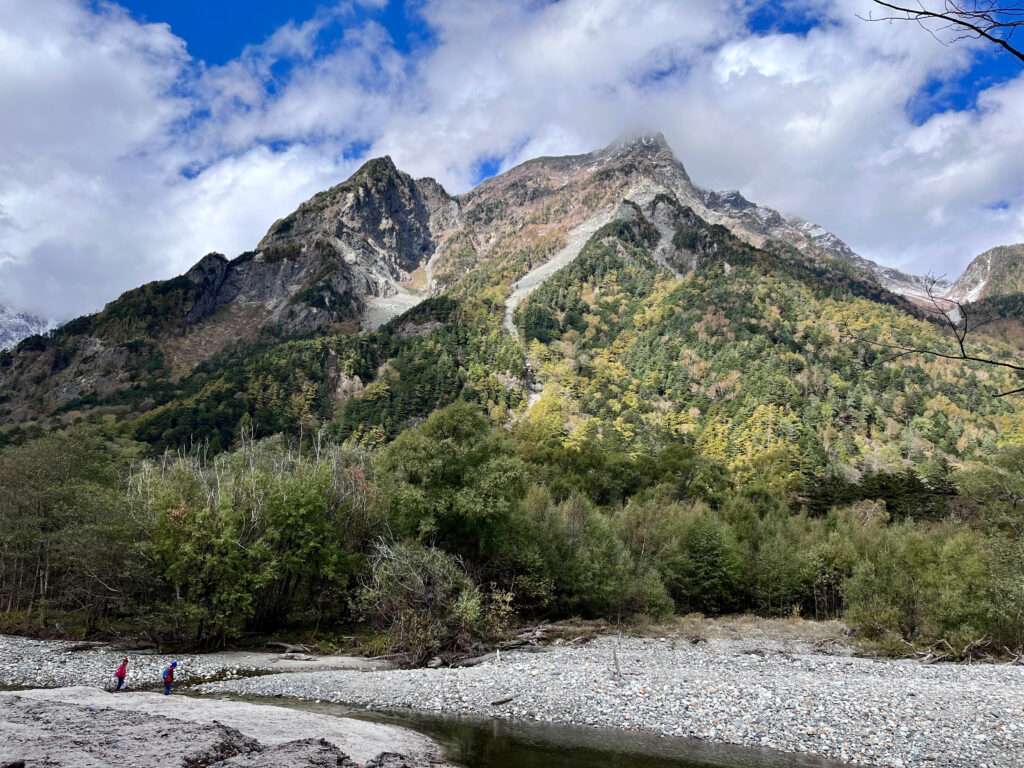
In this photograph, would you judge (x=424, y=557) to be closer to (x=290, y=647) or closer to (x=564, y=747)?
(x=290, y=647)

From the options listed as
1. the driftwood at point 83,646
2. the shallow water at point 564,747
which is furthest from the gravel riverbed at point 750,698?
the driftwood at point 83,646

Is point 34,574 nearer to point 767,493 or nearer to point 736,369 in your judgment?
point 767,493

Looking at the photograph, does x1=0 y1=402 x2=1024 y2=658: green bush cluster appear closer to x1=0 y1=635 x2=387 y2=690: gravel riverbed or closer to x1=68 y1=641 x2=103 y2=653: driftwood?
x1=0 y1=635 x2=387 y2=690: gravel riverbed

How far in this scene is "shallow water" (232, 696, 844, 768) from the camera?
1728 cm

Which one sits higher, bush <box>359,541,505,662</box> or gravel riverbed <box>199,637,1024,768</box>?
bush <box>359,541,505,662</box>

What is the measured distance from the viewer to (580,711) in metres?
21.8

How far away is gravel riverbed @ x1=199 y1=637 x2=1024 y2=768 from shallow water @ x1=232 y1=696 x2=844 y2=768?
796mm

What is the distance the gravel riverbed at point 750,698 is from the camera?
1861 cm

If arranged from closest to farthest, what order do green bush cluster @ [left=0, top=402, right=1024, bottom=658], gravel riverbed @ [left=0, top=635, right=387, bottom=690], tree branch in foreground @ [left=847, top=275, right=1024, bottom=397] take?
tree branch in foreground @ [left=847, top=275, right=1024, bottom=397]
gravel riverbed @ [left=0, top=635, right=387, bottom=690]
green bush cluster @ [left=0, top=402, right=1024, bottom=658]

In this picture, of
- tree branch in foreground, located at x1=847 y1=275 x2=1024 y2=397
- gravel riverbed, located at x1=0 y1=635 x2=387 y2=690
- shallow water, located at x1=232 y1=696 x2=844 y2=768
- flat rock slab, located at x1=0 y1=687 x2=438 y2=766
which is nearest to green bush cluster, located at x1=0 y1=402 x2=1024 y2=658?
gravel riverbed, located at x1=0 y1=635 x2=387 y2=690

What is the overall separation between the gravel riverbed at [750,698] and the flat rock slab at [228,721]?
4.45 metres

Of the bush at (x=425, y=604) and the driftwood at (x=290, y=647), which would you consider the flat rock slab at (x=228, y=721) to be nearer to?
the bush at (x=425, y=604)

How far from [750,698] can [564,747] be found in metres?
8.81

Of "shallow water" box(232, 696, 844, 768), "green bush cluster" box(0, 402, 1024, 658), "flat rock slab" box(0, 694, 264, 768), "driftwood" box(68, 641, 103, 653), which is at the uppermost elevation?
"green bush cluster" box(0, 402, 1024, 658)
